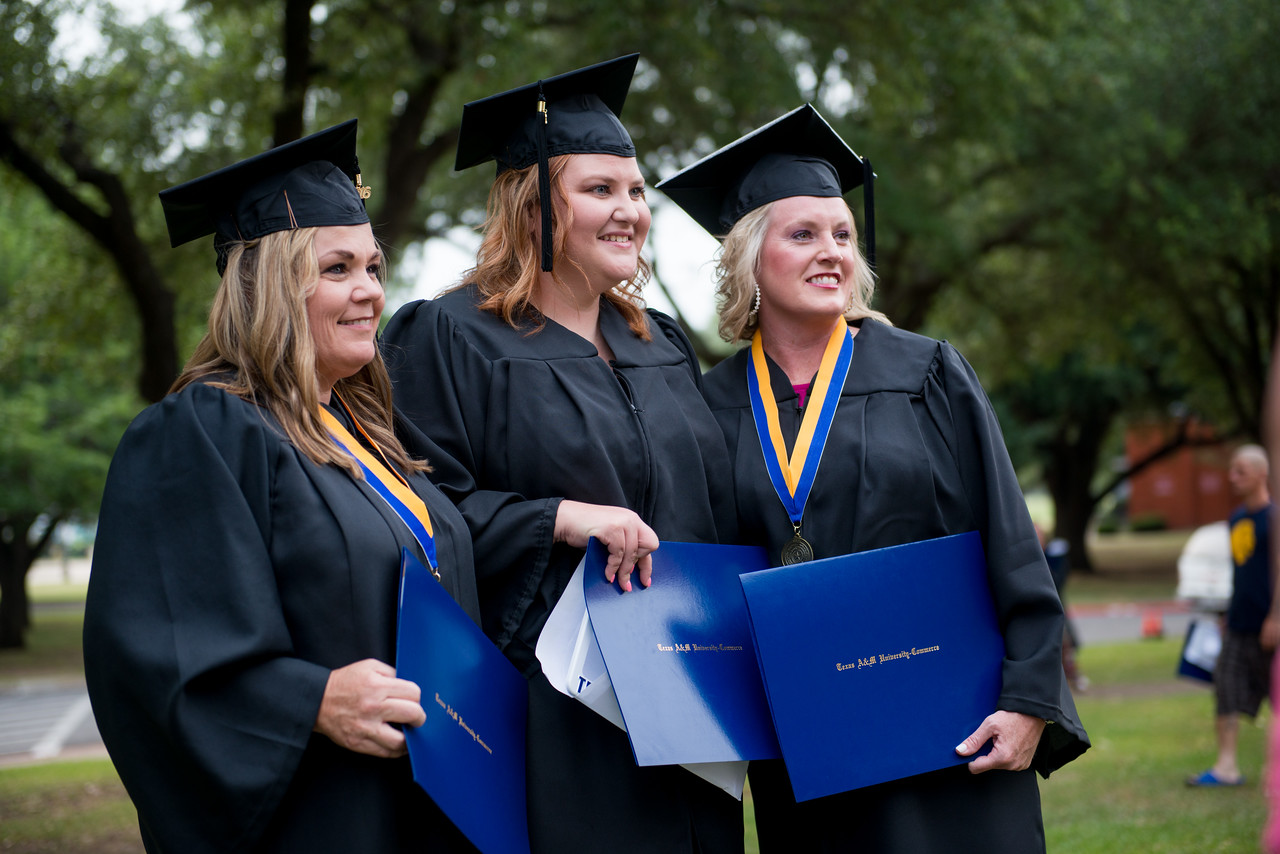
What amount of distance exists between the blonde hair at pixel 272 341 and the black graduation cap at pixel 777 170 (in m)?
1.24

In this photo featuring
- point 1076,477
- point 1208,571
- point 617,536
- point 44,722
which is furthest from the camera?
point 1076,477

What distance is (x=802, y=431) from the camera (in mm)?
3035

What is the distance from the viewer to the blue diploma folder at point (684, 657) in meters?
2.55

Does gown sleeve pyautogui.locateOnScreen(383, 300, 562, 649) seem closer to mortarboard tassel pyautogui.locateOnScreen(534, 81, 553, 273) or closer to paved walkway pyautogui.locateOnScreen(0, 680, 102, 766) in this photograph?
mortarboard tassel pyautogui.locateOnScreen(534, 81, 553, 273)

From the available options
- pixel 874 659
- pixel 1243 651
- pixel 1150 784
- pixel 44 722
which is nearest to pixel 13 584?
pixel 44 722

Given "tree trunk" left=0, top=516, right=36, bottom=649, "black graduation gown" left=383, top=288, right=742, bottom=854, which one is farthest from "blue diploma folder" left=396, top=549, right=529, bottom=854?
"tree trunk" left=0, top=516, right=36, bottom=649

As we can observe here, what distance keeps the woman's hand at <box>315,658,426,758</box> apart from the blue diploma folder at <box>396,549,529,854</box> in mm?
35

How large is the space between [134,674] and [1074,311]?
1795cm

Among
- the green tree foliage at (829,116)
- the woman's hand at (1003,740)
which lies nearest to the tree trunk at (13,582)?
the green tree foliage at (829,116)

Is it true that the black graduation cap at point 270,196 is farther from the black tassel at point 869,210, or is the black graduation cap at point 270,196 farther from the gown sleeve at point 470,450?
the black tassel at point 869,210

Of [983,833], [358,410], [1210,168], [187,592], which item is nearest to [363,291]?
[358,410]

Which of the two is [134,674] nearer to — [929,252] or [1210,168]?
[929,252]

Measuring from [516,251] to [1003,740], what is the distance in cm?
179

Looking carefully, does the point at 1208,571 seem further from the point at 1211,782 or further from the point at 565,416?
the point at 565,416
